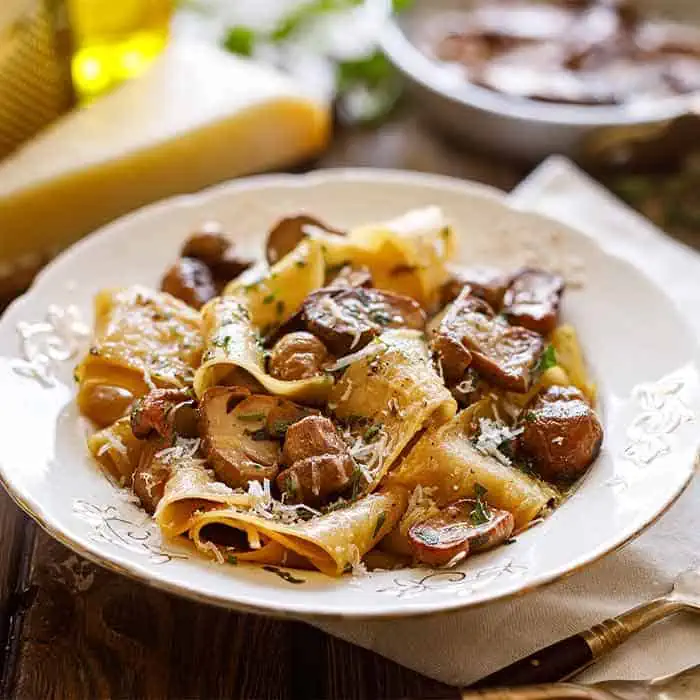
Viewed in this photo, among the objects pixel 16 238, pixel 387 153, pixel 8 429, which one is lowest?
pixel 387 153

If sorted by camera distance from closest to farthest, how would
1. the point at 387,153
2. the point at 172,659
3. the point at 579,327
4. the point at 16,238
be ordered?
the point at 172,659
the point at 579,327
the point at 16,238
the point at 387,153

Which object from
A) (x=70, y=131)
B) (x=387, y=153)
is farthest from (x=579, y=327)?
(x=70, y=131)

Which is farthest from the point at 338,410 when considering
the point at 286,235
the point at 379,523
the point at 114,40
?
the point at 114,40

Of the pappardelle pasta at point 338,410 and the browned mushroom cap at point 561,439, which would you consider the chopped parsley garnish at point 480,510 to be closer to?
the pappardelle pasta at point 338,410

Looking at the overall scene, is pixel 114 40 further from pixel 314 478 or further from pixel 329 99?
pixel 314 478

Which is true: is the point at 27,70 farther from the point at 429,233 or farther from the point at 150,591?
the point at 150,591

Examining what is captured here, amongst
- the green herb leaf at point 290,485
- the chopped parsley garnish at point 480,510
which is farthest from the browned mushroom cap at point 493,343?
the green herb leaf at point 290,485
